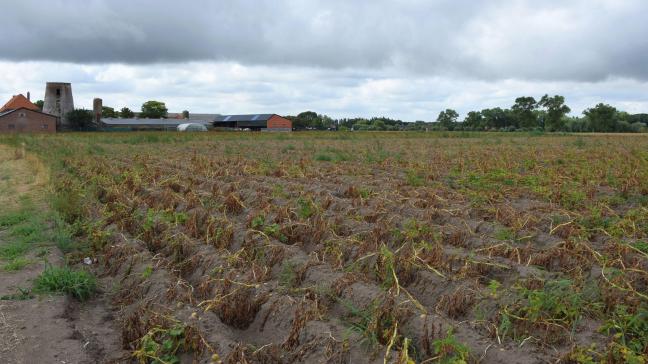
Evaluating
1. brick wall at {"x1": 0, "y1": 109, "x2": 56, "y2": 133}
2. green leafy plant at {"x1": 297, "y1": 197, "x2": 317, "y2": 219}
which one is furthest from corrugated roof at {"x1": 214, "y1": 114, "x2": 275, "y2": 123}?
green leafy plant at {"x1": 297, "y1": 197, "x2": 317, "y2": 219}

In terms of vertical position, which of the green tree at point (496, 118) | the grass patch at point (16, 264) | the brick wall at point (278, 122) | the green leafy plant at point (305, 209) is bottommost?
the grass patch at point (16, 264)

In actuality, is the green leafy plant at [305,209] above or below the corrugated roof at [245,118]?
below

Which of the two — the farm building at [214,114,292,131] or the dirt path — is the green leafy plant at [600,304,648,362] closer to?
the dirt path

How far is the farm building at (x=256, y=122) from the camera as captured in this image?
295 ft

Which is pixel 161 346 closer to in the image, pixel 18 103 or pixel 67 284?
pixel 67 284

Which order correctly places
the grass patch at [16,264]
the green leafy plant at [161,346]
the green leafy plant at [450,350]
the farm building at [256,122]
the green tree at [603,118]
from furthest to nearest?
the farm building at [256,122] → the green tree at [603,118] → the grass patch at [16,264] → the green leafy plant at [161,346] → the green leafy plant at [450,350]

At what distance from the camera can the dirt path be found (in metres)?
3.81

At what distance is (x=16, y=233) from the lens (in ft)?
23.8

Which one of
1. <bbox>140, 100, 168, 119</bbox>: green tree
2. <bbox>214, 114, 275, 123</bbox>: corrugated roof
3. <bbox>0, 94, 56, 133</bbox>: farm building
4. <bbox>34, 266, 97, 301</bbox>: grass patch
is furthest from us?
<bbox>140, 100, 168, 119</bbox>: green tree

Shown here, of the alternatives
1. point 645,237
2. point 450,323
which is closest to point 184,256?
point 450,323

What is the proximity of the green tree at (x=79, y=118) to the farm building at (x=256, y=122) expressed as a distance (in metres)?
26.8

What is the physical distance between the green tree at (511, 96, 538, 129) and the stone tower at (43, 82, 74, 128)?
71483mm

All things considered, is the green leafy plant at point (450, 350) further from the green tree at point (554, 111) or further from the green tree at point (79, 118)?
the green tree at point (554, 111)

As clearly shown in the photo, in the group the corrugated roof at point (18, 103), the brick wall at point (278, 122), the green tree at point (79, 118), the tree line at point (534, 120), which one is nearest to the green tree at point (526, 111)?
the tree line at point (534, 120)
